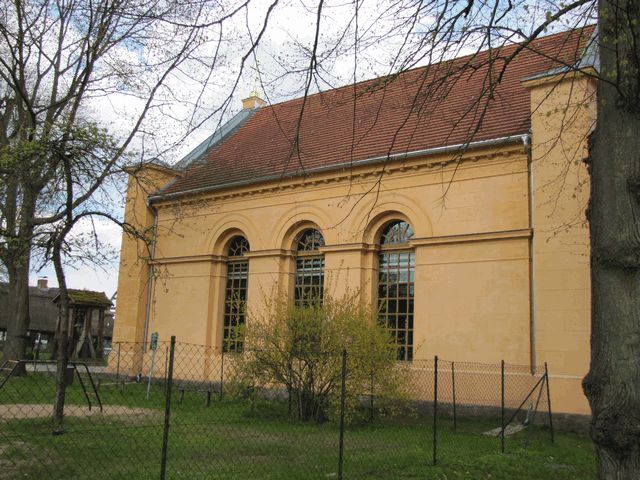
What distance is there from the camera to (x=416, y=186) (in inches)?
645

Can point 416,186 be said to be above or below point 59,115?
below

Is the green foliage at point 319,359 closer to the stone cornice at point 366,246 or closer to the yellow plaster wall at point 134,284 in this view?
the stone cornice at point 366,246

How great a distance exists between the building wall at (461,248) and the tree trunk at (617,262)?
226 inches

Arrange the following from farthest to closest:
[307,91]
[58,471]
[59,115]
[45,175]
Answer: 1. [59,115]
2. [45,175]
3. [58,471]
4. [307,91]

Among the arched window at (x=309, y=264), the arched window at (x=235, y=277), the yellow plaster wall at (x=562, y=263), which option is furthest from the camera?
the arched window at (x=235, y=277)

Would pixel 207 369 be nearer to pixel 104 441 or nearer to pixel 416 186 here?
pixel 416 186

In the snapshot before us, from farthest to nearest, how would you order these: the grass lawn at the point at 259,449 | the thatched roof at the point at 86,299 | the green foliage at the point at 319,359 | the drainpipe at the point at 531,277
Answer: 1. the thatched roof at the point at 86,299
2. the drainpipe at the point at 531,277
3. the green foliage at the point at 319,359
4. the grass lawn at the point at 259,449

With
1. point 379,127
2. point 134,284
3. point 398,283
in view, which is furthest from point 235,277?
point 379,127

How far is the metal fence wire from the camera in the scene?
26.8 feet

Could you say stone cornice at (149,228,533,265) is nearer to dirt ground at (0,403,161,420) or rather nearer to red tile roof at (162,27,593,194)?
red tile roof at (162,27,593,194)

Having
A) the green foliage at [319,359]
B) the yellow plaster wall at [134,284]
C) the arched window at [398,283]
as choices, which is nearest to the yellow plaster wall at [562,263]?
the green foliage at [319,359]

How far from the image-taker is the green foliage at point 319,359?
12.6 meters

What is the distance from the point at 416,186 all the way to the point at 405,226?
1.28m

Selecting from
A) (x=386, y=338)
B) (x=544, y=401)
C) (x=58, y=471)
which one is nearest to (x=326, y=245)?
(x=386, y=338)
